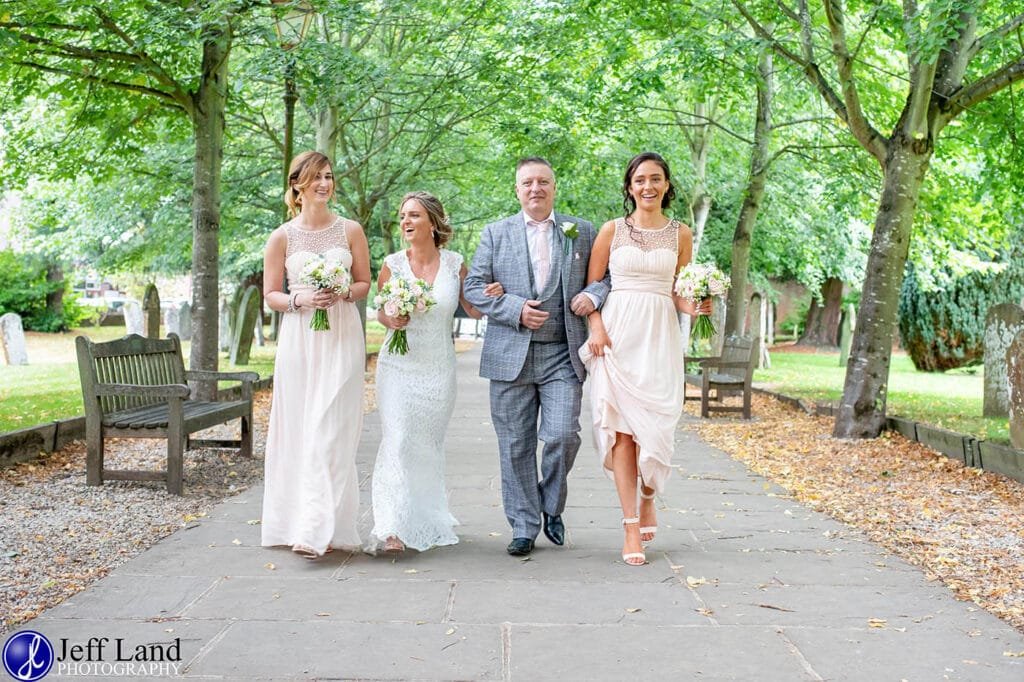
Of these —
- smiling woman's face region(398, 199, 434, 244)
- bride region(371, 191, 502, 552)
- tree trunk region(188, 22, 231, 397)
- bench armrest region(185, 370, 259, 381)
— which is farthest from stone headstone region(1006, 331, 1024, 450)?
tree trunk region(188, 22, 231, 397)

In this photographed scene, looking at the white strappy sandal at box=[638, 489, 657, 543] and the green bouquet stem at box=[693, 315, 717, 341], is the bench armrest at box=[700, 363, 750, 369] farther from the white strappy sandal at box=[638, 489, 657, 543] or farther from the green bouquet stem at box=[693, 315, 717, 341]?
the white strappy sandal at box=[638, 489, 657, 543]

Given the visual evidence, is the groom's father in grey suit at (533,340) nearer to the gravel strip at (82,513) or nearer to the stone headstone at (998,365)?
the gravel strip at (82,513)

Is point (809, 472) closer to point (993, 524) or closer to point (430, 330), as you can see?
point (993, 524)

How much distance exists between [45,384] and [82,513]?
10.2m

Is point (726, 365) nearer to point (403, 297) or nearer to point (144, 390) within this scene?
point (144, 390)

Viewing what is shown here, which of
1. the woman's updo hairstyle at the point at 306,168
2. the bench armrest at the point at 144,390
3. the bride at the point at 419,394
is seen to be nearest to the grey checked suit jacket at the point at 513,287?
the bride at the point at 419,394

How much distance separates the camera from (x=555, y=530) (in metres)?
6.27

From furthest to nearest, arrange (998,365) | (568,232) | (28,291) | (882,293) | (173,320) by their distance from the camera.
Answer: (28,291), (173,320), (998,365), (882,293), (568,232)

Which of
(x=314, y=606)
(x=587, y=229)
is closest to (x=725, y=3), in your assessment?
(x=587, y=229)

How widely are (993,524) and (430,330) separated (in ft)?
13.4

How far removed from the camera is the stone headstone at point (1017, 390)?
30.0 ft

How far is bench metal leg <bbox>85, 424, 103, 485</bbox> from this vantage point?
8195 mm

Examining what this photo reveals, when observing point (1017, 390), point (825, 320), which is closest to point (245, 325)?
point (1017, 390)

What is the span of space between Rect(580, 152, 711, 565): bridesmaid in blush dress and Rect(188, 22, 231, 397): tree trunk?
7.46 metres
